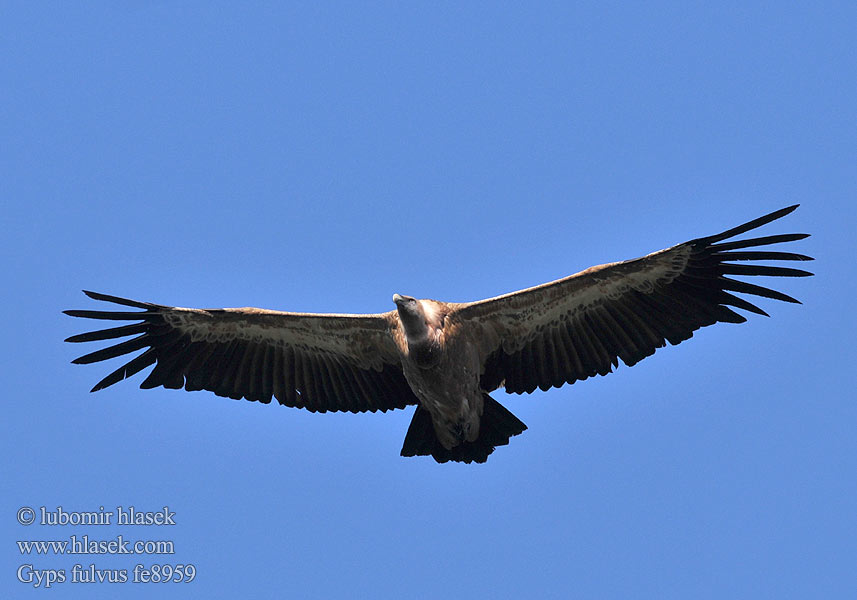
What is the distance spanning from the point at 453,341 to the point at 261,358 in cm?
256

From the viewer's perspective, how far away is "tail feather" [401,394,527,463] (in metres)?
15.3

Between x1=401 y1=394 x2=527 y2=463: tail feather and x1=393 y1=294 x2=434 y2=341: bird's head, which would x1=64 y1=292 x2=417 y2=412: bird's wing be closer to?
x1=401 y1=394 x2=527 y2=463: tail feather

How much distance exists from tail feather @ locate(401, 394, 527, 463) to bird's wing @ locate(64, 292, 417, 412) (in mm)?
416

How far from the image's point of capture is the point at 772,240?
1402cm

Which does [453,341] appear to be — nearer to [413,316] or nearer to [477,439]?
[413,316]

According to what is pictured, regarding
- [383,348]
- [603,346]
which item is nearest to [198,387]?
[383,348]

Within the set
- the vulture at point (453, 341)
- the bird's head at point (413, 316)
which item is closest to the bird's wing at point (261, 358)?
the vulture at point (453, 341)

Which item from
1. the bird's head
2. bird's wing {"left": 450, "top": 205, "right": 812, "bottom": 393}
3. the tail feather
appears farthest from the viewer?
the tail feather

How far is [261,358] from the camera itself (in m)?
16.0

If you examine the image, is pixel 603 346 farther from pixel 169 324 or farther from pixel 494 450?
pixel 169 324

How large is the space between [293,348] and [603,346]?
3.67 metres

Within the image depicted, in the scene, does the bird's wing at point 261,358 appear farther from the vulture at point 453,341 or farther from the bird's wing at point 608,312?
the bird's wing at point 608,312

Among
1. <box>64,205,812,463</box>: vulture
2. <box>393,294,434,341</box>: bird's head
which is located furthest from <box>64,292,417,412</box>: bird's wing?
<box>393,294,434,341</box>: bird's head

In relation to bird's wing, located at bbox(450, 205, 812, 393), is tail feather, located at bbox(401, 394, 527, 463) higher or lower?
lower
